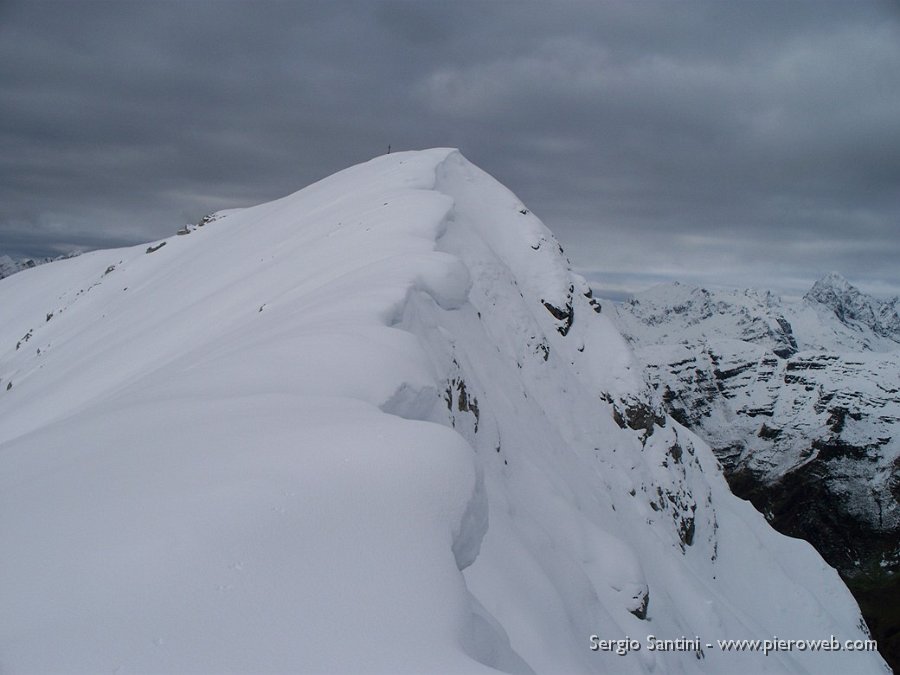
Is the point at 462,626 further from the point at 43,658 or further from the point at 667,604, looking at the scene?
the point at 667,604

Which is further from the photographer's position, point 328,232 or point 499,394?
point 328,232

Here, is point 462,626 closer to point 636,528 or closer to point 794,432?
point 636,528

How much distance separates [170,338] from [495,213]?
1852 cm

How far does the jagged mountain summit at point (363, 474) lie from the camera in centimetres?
436

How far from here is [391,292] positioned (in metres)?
13.8

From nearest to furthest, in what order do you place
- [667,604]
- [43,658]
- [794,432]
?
[43,658] < [667,604] < [794,432]

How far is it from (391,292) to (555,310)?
64.3 ft

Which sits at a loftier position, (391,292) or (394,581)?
(391,292)

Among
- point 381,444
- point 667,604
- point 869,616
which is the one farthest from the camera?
point 869,616

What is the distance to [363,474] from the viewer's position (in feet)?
20.1

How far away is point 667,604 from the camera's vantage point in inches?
896

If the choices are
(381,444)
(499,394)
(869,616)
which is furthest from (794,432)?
(381,444)

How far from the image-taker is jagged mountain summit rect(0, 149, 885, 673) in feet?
14.3

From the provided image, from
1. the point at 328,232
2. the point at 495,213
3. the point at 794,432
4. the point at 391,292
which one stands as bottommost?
the point at 794,432
